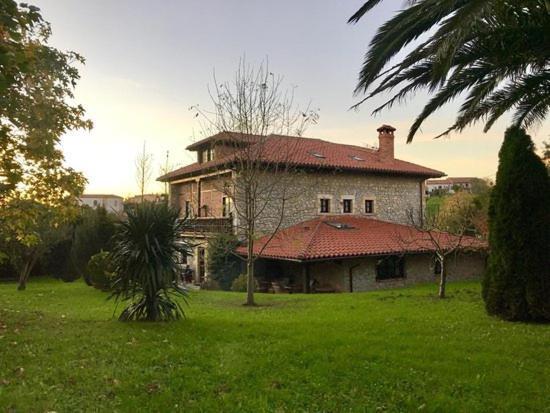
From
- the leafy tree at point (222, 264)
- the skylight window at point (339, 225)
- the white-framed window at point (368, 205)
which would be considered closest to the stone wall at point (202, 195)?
the leafy tree at point (222, 264)

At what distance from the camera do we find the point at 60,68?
32.4 ft

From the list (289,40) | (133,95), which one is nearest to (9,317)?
(133,95)

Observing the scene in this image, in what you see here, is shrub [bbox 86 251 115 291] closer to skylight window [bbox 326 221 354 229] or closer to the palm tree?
skylight window [bbox 326 221 354 229]

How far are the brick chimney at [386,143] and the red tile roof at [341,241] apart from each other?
5.97 m

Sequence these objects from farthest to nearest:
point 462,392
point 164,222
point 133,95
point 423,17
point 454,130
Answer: point 133,95, point 454,130, point 164,222, point 423,17, point 462,392

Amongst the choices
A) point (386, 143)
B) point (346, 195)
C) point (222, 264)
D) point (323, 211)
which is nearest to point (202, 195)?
point (222, 264)

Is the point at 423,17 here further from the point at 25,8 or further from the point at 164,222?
the point at 25,8

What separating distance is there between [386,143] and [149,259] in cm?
2308

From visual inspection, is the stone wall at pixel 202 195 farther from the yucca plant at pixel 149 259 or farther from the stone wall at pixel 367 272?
the yucca plant at pixel 149 259

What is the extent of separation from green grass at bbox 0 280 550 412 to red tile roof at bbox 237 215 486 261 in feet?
29.9

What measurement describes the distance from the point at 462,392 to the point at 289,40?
40.2ft

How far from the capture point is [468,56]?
709cm

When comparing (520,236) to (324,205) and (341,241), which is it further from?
(324,205)

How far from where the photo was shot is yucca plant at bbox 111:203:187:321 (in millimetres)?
8219
